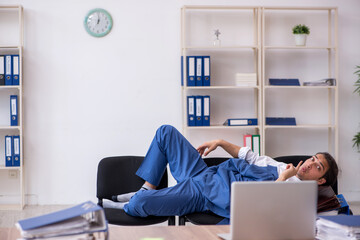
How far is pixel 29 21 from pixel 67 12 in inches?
15.3

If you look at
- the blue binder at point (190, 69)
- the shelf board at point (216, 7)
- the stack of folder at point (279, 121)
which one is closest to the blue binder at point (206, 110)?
the blue binder at point (190, 69)

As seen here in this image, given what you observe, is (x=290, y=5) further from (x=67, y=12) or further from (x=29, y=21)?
(x=29, y=21)

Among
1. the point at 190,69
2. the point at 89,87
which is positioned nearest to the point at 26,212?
the point at 89,87

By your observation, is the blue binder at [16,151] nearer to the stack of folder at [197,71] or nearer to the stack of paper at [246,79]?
the stack of folder at [197,71]

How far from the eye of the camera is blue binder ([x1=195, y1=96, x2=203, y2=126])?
439cm

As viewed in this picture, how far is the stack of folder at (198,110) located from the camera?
14.4 feet

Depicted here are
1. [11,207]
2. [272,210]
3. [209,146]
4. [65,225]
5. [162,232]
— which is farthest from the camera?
[11,207]

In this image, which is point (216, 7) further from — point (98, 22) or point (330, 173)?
point (330, 173)

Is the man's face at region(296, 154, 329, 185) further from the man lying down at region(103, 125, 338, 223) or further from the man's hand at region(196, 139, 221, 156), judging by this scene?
the man's hand at region(196, 139, 221, 156)

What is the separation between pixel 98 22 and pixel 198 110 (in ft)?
4.48

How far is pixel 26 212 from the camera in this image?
166 inches

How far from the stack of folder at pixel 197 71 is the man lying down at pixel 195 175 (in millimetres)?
1377

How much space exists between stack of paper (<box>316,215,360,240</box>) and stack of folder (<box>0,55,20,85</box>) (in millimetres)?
3515

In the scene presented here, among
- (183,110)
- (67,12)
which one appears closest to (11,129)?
(67,12)
